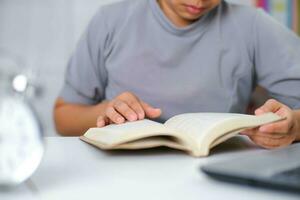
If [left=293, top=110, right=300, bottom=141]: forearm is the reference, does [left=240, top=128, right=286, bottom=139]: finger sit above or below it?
above

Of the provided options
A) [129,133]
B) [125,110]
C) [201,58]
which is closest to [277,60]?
[201,58]

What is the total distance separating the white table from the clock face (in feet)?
0.09

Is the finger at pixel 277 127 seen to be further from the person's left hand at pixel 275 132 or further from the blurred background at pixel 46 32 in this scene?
the blurred background at pixel 46 32

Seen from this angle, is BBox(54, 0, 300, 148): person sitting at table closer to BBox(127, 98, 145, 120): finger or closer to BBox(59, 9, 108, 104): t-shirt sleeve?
BBox(59, 9, 108, 104): t-shirt sleeve

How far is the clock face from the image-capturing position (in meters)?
0.47

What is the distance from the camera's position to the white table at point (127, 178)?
1.55ft

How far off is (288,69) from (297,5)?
20.2 inches

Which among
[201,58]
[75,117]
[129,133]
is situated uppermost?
[129,133]

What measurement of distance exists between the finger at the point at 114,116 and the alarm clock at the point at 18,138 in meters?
0.30

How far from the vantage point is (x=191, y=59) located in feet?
3.61

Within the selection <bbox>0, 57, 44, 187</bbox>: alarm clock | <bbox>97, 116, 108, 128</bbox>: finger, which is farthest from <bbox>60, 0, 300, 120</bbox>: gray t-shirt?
<bbox>0, 57, 44, 187</bbox>: alarm clock

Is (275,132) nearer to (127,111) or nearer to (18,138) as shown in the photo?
(127,111)

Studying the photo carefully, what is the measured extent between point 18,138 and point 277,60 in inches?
29.7

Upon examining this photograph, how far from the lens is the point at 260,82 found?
1153mm
